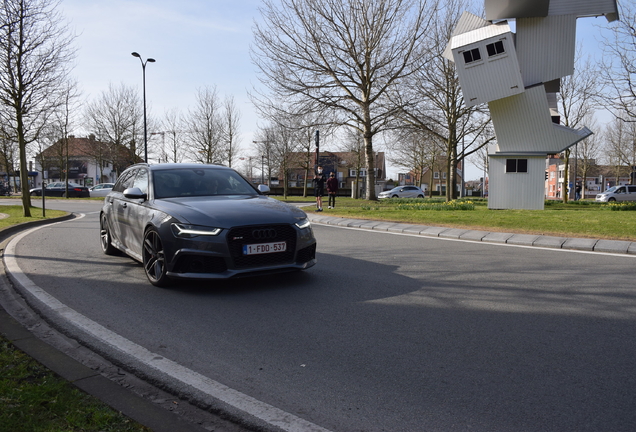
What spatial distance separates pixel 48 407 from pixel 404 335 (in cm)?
271

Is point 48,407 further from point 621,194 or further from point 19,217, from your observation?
point 621,194

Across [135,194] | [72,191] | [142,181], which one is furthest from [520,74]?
[72,191]

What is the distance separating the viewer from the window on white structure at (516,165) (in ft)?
72.4

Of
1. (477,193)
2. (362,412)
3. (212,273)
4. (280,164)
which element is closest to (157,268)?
(212,273)

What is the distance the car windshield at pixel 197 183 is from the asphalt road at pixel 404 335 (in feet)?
4.15

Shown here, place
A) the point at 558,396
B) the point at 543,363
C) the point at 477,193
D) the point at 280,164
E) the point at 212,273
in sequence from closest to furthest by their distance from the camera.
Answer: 1. the point at 558,396
2. the point at 543,363
3. the point at 212,273
4. the point at 280,164
5. the point at 477,193

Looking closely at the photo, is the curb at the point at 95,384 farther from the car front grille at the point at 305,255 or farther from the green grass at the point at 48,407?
the car front grille at the point at 305,255

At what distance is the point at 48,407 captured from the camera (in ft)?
9.36

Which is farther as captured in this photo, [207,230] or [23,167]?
[23,167]

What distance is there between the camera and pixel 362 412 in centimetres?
294

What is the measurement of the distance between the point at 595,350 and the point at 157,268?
4.74 metres

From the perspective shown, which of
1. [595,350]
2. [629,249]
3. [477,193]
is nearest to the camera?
[595,350]

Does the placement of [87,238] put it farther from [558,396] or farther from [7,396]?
[558,396]

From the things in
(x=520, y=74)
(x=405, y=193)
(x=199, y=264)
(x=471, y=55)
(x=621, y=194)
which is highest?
(x=471, y=55)
